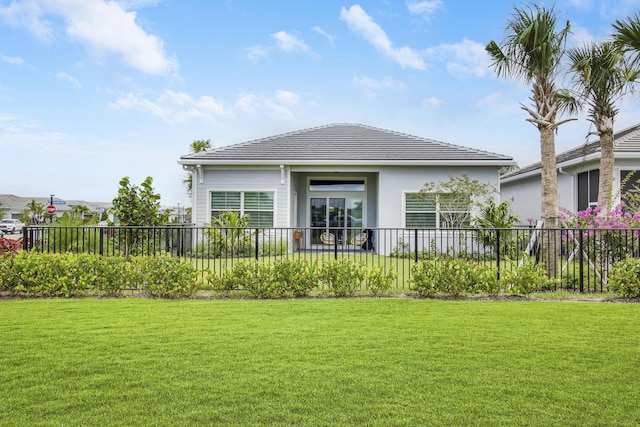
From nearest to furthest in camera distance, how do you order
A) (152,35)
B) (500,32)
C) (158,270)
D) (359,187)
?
1. (158,270)
2. (500,32)
3. (152,35)
4. (359,187)

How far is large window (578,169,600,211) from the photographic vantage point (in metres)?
14.6

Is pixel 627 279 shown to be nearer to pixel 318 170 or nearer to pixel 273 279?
pixel 273 279

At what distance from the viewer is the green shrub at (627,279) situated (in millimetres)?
7109

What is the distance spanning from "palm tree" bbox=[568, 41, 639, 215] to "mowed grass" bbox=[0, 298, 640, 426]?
746 centimetres

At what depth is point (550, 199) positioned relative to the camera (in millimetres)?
8781

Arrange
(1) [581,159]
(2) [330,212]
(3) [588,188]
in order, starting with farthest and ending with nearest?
1. (2) [330,212]
2. (3) [588,188]
3. (1) [581,159]

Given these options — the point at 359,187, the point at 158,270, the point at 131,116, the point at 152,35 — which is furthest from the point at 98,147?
the point at 158,270

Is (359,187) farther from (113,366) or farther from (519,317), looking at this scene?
(113,366)

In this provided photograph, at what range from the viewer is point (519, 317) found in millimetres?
5812

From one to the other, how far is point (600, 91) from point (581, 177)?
451 centimetres

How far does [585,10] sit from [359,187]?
9.41 metres

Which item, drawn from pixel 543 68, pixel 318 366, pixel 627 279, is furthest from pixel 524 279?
pixel 318 366

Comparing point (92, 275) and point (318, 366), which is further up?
point (92, 275)

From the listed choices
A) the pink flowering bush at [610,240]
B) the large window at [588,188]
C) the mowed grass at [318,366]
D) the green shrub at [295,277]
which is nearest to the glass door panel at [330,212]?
Result: the large window at [588,188]
